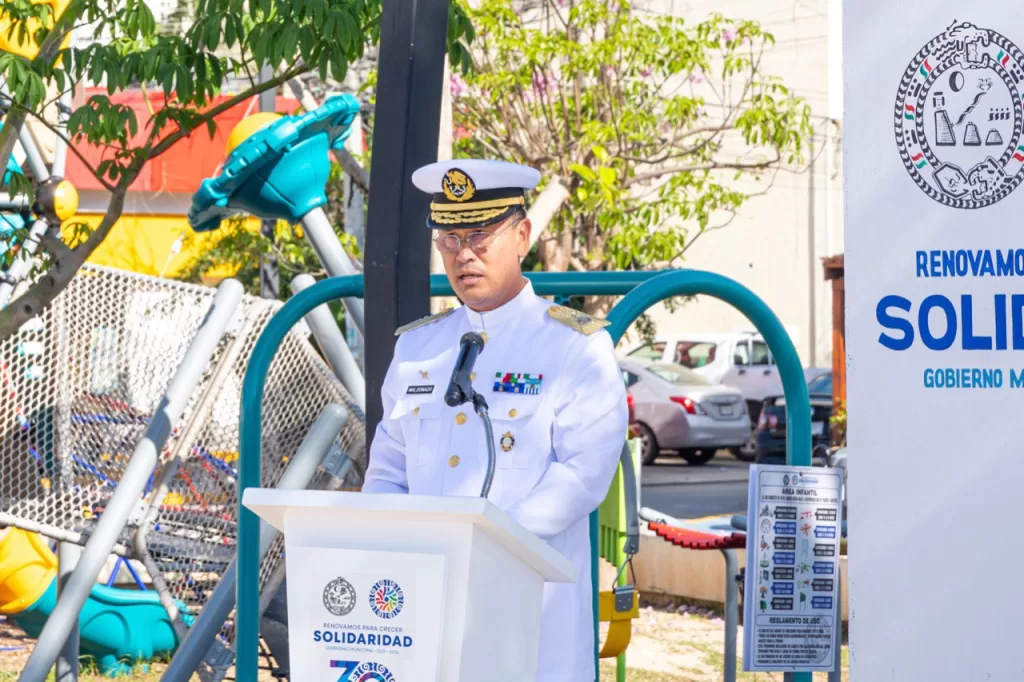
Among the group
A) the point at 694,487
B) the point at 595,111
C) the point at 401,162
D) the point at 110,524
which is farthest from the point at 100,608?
the point at 694,487

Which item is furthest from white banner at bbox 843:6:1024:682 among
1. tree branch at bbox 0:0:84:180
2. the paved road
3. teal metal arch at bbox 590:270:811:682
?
the paved road

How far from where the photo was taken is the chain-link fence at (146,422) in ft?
18.0

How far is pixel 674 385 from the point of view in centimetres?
2072

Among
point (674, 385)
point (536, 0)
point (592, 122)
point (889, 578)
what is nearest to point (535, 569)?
point (889, 578)

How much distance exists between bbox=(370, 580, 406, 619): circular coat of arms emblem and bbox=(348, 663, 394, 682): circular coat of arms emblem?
9 cm

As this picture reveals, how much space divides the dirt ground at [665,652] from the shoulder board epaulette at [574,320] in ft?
11.3

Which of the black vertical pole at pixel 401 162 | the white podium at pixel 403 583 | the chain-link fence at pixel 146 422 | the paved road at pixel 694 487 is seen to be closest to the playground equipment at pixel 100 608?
the chain-link fence at pixel 146 422

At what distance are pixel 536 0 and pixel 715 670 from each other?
868 cm

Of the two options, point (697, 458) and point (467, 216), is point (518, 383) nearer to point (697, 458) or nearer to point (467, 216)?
point (467, 216)

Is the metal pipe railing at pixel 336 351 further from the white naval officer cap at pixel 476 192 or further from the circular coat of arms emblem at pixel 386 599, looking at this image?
the circular coat of arms emblem at pixel 386 599

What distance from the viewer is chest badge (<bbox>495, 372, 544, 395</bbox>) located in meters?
3.10

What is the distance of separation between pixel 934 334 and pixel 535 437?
0.98m

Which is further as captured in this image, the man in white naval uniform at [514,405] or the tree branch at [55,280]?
the tree branch at [55,280]

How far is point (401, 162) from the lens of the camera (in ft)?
13.3
